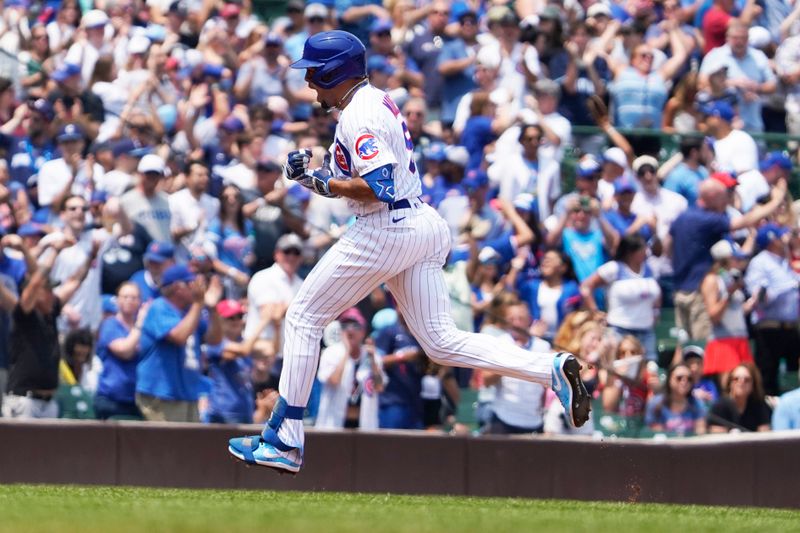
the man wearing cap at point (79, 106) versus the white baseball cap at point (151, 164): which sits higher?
the man wearing cap at point (79, 106)

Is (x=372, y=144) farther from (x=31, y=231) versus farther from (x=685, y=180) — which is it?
(x=685, y=180)

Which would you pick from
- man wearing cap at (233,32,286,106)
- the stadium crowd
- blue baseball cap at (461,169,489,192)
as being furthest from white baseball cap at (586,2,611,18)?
blue baseball cap at (461,169,489,192)

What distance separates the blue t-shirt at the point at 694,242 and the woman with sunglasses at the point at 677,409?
5.84 feet

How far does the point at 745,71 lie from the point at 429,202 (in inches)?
163

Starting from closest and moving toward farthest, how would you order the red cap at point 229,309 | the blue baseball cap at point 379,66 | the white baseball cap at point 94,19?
the red cap at point 229,309, the blue baseball cap at point 379,66, the white baseball cap at point 94,19

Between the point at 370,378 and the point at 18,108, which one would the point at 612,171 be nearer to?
the point at 370,378

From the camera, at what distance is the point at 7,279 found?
1224 centimetres

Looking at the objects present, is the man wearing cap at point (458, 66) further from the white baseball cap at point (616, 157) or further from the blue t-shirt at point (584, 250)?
the blue t-shirt at point (584, 250)

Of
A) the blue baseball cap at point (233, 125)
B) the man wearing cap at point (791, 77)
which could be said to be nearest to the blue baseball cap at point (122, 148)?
the blue baseball cap at point (233, 125)

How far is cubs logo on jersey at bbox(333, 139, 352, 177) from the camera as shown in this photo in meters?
8.36

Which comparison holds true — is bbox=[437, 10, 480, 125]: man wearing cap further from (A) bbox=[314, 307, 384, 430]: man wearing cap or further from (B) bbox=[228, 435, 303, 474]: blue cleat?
(B) bbox=[228, 435, 303, 474]: blue cleat

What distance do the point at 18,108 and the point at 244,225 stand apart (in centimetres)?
268

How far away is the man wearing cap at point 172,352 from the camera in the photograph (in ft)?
38.8

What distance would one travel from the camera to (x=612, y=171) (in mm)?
14906
